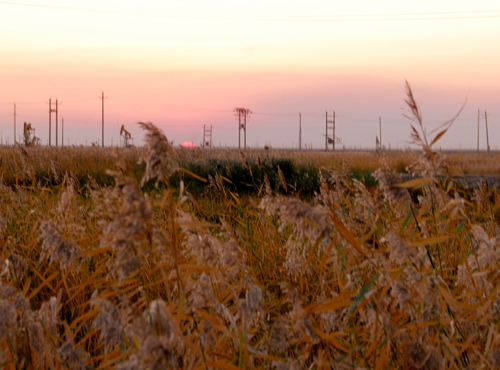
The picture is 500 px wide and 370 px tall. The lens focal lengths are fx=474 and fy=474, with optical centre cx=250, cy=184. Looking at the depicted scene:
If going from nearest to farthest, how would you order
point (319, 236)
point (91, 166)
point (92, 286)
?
point (319, 236) < point (92, 286) < point (91, 166)

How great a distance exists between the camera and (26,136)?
5.71m

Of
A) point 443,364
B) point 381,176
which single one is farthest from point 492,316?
point 381,176

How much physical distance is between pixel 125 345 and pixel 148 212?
0.84 metres

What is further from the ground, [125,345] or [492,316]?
[492,316]

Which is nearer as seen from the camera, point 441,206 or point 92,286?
point 441,206

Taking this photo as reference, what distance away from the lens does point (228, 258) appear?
157cm

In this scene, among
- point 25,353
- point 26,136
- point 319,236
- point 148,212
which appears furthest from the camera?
point 26,136

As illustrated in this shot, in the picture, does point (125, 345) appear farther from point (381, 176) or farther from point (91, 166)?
point (91, 166)

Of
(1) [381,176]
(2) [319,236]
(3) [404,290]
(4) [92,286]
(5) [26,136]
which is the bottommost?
(4) [92,286]

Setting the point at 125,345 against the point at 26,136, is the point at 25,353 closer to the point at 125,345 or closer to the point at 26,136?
the point at 125,345

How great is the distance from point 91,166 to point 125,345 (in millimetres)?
10005

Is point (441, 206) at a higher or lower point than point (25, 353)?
higher

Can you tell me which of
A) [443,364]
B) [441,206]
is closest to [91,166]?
[441,206]

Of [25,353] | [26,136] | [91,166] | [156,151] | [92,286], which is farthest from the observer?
[91,166]
